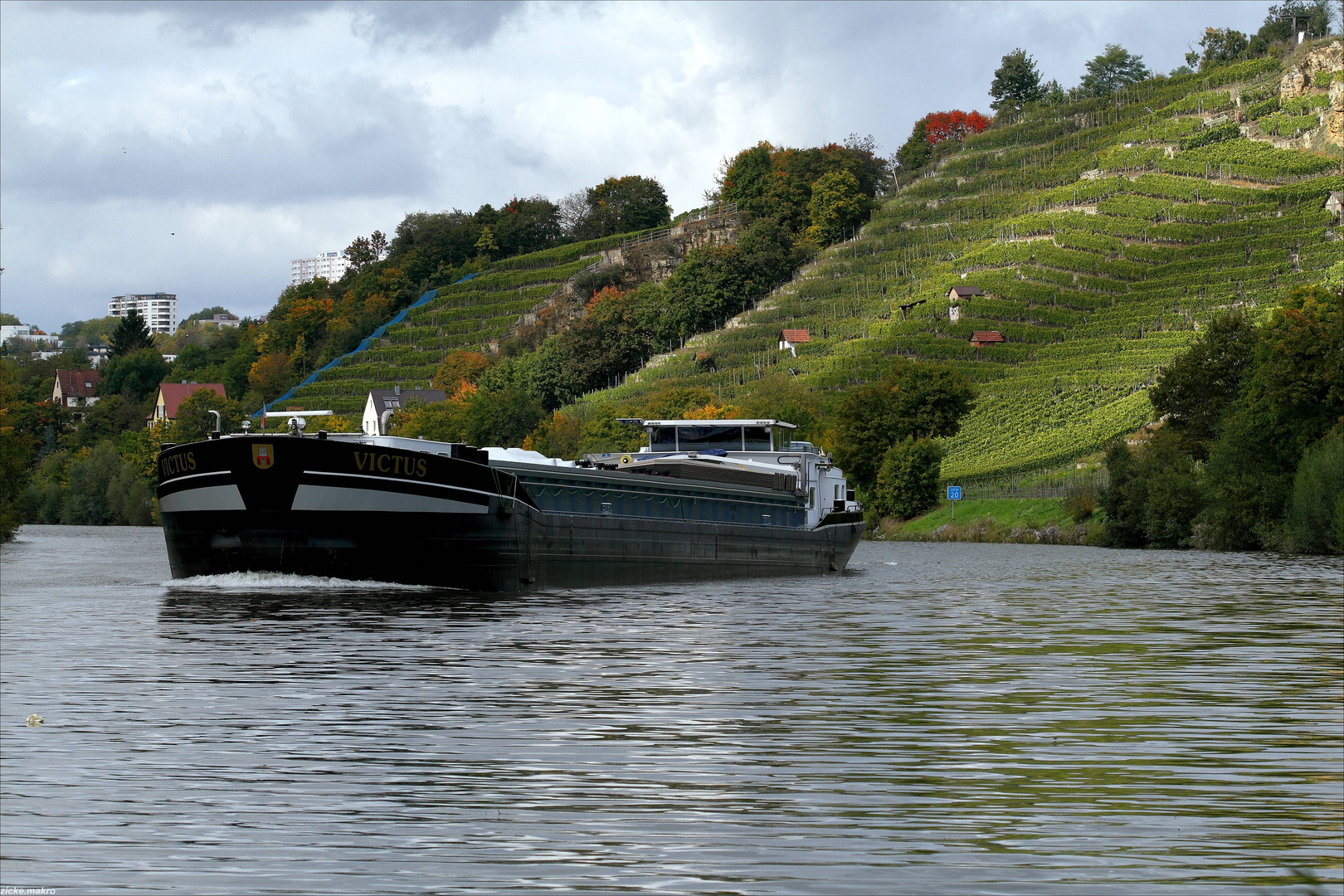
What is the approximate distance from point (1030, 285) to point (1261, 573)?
11213 centimetres

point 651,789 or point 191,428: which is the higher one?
point 191,428

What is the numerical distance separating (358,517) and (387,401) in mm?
142239

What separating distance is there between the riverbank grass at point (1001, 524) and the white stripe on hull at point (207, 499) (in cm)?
5922

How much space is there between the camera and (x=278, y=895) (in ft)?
30.8

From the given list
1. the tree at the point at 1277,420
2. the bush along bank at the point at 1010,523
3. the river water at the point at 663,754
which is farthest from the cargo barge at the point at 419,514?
the bush along bank at the point at 1010,523

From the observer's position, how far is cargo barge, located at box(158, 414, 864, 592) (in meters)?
36.4

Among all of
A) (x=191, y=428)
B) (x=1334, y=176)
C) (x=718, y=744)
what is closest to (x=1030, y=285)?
(x=1334, y=176)

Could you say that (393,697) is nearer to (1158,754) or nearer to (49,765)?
(49,765)

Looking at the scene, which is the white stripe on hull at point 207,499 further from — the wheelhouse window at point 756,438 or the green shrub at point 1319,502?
the green shrub at point 1319,502

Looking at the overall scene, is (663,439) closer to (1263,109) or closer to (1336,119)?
(1336,119)

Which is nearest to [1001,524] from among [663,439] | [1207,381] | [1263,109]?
[1207,381]

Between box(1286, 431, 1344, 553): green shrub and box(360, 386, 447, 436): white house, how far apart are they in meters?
117

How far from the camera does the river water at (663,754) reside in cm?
1014

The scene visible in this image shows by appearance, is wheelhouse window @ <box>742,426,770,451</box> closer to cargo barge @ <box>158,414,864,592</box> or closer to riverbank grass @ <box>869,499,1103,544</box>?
cargo barge @ <box>158,414,864,592</box>
